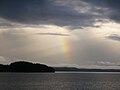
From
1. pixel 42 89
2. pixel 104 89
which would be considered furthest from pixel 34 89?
pixel 104 89

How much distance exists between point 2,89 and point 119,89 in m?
43.6

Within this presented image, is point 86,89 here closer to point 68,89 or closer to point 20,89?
point 68,89

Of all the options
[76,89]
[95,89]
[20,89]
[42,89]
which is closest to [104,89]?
[95,89]

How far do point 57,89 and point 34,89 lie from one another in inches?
337

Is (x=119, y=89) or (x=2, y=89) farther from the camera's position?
(x=119, y=89)

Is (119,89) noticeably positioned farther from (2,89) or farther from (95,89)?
(2,89)

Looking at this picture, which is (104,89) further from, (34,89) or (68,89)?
(34,89)

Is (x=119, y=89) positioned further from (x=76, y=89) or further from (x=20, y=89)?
(x=20, y=89)

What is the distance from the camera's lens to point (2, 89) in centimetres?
11162

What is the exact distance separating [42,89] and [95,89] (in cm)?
1986

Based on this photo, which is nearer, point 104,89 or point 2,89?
point 2,89

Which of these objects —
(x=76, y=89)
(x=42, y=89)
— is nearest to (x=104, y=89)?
(x=76, y=89)

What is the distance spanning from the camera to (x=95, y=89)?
118375mm

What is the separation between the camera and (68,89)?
117 m
